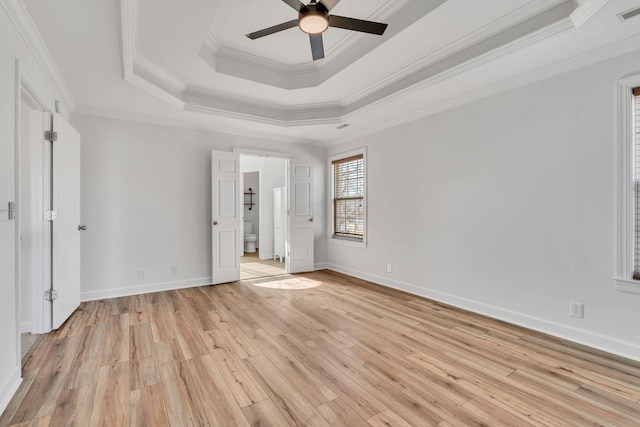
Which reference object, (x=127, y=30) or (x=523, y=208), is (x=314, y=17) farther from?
(x=523, y=208)

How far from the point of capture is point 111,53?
262 centimetres

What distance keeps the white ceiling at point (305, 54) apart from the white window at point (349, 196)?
105 centimetres

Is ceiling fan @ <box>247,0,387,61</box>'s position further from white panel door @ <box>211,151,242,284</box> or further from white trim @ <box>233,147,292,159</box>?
white trim @ <box>233,147,292,159</box>

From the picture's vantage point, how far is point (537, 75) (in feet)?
9.48

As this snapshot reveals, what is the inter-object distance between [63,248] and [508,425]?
4018mm

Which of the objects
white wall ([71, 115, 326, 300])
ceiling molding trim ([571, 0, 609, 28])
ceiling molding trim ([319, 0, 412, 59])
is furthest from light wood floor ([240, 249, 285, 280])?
ceiling molding trim ([571, 0, 609, 28])

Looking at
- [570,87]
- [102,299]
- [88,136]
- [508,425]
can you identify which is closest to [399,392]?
[508,425]

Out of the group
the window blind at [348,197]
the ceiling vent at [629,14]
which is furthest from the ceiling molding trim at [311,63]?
the window blind at [348,197]

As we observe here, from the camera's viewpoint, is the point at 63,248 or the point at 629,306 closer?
the point at 629,306

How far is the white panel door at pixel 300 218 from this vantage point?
5.48 meters

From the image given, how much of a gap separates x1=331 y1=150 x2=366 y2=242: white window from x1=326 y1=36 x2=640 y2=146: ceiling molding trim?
1.10m

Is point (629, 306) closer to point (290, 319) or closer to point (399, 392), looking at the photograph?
point (399, 392)

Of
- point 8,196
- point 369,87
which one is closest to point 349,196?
point 369,87

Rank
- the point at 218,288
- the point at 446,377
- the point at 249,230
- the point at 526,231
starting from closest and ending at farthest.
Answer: the point at 446,377 → the point at 526,231 → the point at 218,288 → the point at 249,230
